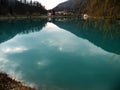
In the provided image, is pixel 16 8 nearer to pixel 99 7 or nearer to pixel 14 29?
pixel 14 29

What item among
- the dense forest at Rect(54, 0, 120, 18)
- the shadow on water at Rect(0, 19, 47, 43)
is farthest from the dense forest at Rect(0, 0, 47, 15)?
the dense forest at Rect(54, 0, 120, 18)

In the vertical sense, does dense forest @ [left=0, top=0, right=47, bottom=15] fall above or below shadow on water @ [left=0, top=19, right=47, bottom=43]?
above

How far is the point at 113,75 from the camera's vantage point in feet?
43.7

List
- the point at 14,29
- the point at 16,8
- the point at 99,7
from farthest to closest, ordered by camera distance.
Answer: the point at 16,8
the point at 14,29
the point at 99,7

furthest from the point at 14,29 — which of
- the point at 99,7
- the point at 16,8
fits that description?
the point at 16,8

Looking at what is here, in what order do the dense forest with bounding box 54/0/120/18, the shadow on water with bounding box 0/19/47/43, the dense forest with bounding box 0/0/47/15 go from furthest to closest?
the dense forest with bounding box 0/0/47/15 < the shadow on water with bounding box 0/19/47/43 < the dense forest with bounding box 54/0/120/18

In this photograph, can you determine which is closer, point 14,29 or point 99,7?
point 99,7

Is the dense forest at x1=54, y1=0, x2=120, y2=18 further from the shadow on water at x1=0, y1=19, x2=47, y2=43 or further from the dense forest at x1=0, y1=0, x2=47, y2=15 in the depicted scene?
the dense forest at x1=0, y1=0, x2=47, y2=15

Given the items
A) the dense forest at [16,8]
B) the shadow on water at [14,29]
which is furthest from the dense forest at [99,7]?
the dense forest at [16,8]

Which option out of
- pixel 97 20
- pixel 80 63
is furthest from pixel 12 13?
pixel 97 20

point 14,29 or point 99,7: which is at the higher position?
point 99,7

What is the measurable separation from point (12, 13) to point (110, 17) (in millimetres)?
102326

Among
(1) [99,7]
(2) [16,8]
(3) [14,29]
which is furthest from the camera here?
(2) [16,8]

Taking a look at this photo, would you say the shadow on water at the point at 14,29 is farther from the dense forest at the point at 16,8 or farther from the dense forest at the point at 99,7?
the dense forest at the point at 16,8
